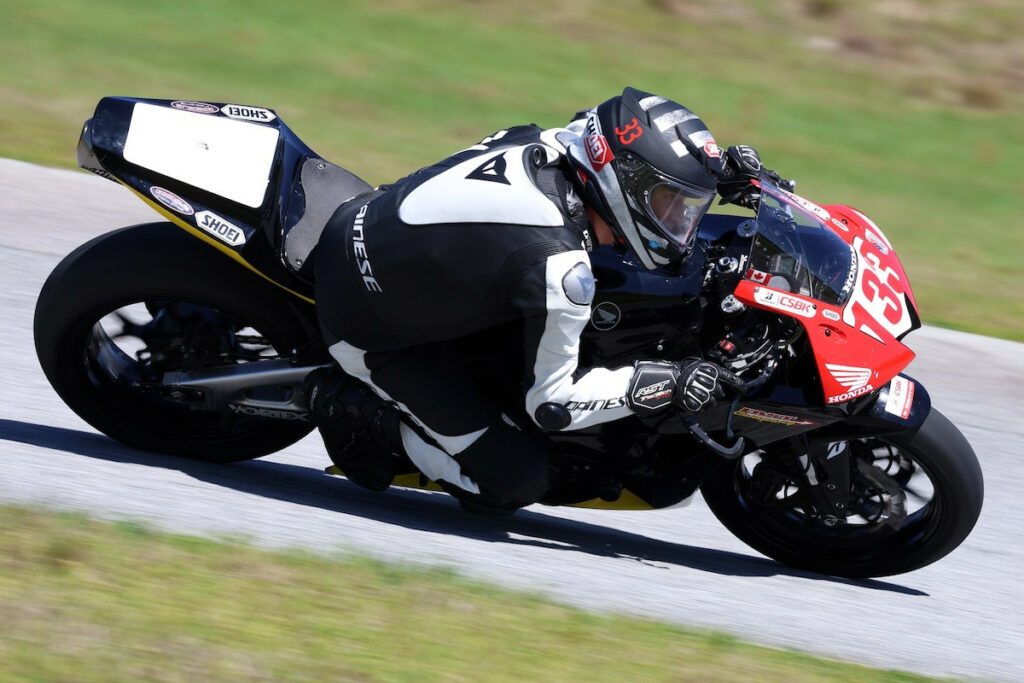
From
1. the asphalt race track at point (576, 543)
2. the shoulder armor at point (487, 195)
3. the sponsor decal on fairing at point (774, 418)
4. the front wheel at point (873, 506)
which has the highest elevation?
the shoulder armor at point (487, 195)

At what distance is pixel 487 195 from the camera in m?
3.75

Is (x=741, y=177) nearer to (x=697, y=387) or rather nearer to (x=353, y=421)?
(x=697, y=387)

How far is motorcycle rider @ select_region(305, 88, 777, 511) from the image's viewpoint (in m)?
3.70

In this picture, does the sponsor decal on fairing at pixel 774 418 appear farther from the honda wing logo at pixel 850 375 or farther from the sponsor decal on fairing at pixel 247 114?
the sponsor decal on fairing at pixel 247 114

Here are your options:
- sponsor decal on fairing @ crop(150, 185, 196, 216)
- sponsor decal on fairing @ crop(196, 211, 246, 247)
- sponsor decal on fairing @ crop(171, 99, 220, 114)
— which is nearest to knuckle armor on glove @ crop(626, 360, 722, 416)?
sponsor decal on fairing @ crop(196, 211, 246, 247)

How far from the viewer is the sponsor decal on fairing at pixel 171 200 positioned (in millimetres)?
4004

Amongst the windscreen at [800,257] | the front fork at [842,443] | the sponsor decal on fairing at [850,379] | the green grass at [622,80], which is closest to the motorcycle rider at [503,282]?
the windscreen at [800,257]

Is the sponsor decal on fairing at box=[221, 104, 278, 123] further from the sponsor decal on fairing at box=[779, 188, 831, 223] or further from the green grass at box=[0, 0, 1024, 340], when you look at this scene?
the green grass at box=[0, 0, 1024, 340]

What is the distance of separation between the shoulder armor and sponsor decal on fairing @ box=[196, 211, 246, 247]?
1.71ft

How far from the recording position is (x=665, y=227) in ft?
12.3

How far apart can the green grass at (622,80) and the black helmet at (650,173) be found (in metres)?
4.72

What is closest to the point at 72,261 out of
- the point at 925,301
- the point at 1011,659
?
the point at 1011,659

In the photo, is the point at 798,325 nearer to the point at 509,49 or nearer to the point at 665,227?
the point at 665,227

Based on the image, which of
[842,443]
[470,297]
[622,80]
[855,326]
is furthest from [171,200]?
[622,80]
